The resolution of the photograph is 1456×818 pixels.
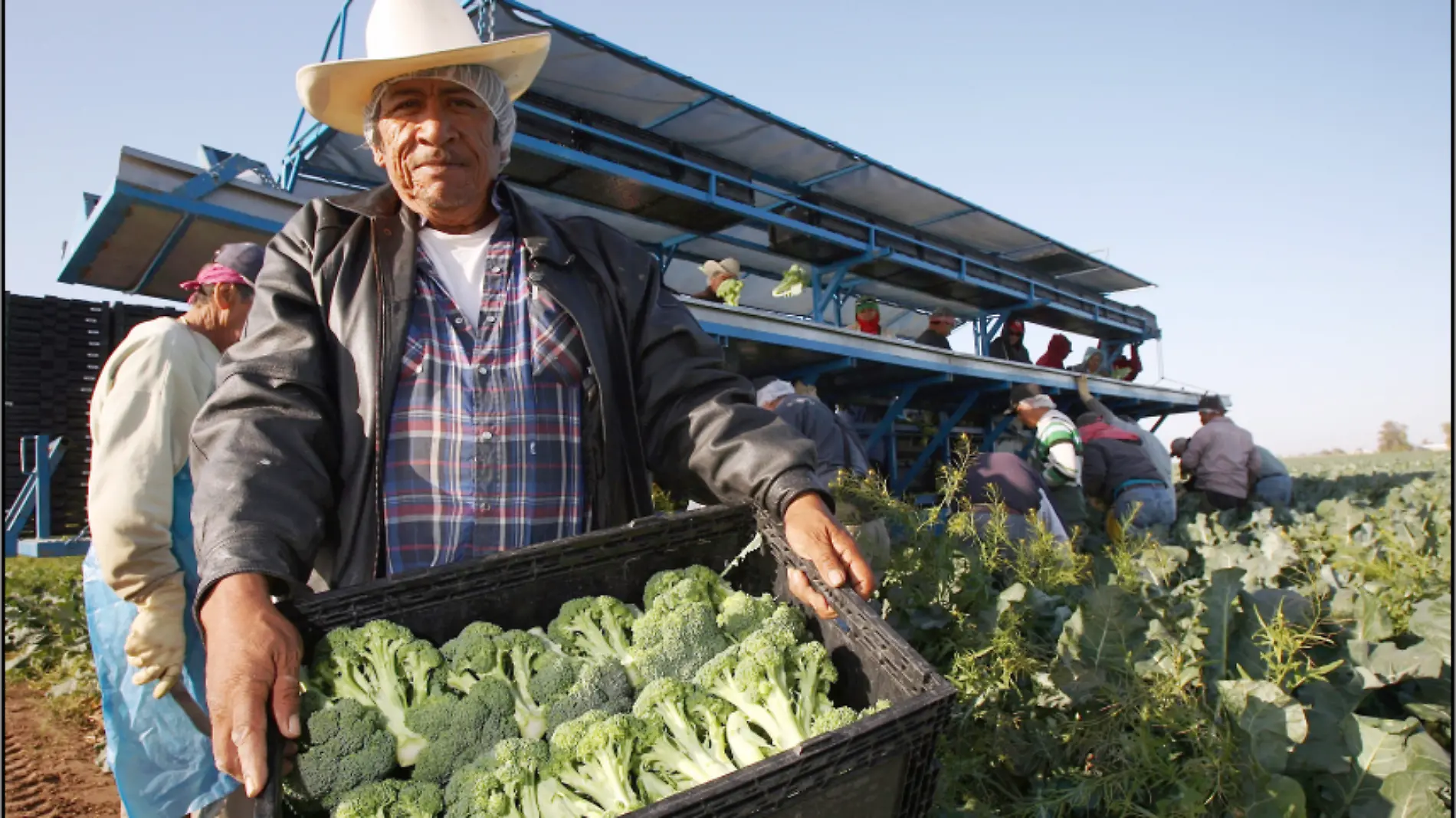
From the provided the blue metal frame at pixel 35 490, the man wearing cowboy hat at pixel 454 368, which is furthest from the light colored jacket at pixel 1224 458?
the blue metal frame at pixel 35 490

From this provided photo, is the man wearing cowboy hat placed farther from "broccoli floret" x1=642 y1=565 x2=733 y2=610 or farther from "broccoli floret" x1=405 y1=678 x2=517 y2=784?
"broccoli floret" x1=405 y1=678 x2=517 y2=784

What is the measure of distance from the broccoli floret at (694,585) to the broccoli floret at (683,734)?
27 centimetres

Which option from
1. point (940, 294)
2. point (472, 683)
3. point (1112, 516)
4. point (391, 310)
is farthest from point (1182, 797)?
point (940, 294)

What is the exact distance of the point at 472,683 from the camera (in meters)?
1.57

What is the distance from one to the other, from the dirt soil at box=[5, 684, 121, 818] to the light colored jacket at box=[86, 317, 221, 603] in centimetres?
276

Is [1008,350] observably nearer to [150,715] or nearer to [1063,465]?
[1063,465]

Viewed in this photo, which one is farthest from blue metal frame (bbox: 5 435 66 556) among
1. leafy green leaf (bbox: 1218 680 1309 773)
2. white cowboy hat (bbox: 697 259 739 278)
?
leafy green leaf (bbox: 1218 680 1309 773)

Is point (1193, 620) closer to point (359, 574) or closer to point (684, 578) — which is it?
point (684, 578)

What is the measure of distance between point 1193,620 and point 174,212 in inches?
198

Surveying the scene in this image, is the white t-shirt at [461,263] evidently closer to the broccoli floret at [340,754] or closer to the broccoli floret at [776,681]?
the broccoli floret at [340,754]

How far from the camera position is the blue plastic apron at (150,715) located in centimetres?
306

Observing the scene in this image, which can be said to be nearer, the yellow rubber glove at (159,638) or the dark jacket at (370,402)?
the dark jacket at (370,402)

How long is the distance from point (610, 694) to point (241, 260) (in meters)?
2.94

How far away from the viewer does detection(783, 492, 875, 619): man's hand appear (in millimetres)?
1544
